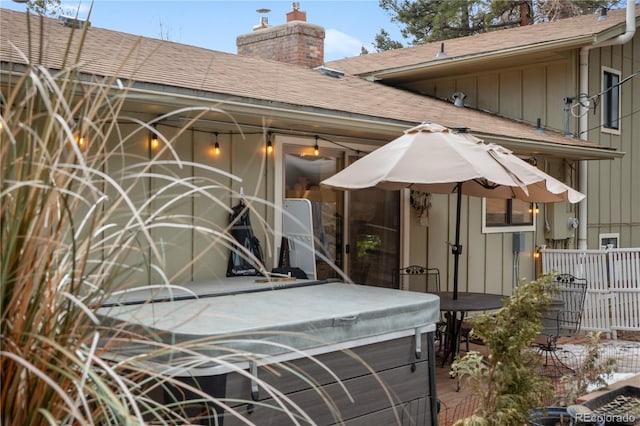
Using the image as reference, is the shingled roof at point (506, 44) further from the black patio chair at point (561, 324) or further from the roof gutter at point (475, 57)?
the black patio chair at point (561, 324)

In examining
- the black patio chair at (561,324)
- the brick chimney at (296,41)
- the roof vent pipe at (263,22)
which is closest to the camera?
the black patio chair at (561,324)

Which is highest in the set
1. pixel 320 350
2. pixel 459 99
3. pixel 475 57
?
pixel 475 57

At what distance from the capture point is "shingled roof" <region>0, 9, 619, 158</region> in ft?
17.4

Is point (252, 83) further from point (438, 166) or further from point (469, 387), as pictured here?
point (469, 387)

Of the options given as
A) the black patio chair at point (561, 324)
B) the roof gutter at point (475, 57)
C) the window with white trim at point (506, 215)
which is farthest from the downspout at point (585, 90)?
the black patio chair at point (561, 324)

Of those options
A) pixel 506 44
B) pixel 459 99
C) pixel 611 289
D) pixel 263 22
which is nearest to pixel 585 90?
pixel 506 44

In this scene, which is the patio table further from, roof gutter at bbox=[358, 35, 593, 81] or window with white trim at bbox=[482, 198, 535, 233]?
roof gutter at bbox=[358, 35, 593, 81]

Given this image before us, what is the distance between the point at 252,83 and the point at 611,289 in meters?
5.14

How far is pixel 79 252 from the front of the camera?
152cm

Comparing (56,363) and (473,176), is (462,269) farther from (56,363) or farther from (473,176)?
(56,363)

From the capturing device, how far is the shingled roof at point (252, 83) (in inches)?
209

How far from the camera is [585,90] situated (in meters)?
9.97

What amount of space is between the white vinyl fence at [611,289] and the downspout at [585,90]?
1495 mm

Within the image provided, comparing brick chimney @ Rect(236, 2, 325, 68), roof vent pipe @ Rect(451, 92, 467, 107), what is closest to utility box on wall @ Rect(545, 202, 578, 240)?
roof vent pipe @ Rect(451, 92, 467, 107)
